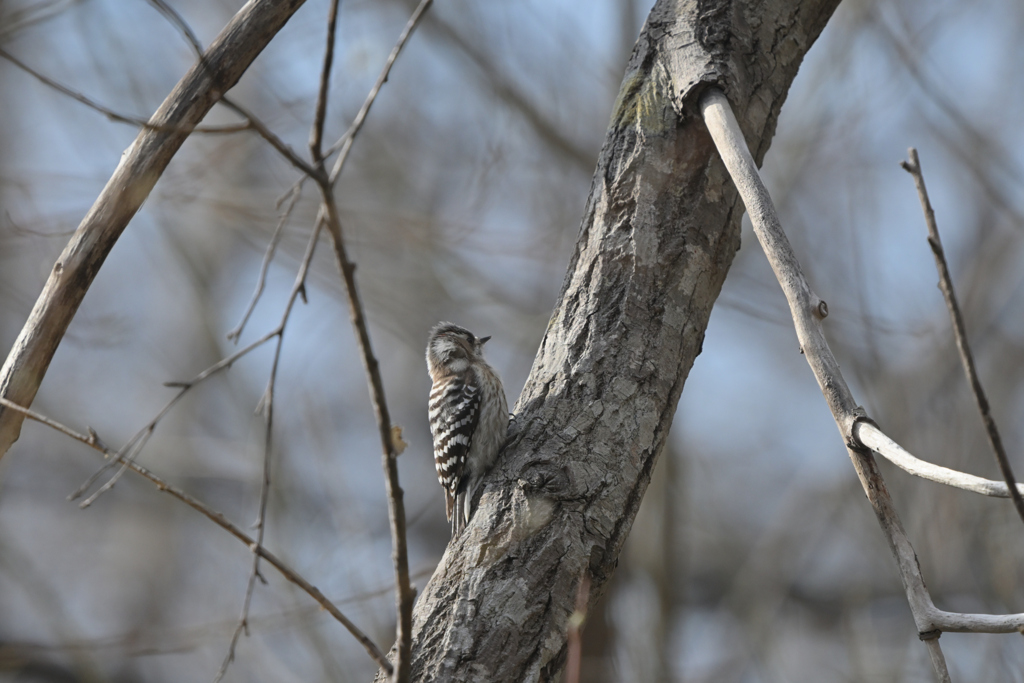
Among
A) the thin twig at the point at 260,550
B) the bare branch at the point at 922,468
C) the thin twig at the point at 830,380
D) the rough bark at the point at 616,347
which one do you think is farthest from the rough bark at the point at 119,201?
the bare branch at the point at 922,468

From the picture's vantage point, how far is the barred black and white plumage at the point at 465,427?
4.34 meters

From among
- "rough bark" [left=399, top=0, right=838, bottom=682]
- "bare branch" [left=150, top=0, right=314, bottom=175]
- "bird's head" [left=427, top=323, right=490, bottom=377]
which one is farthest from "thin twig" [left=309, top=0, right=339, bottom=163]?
"bird's head" [left=427, top=323, right=490, bottom=377]

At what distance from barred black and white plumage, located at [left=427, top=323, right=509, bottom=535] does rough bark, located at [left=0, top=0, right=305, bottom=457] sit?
7.58ft

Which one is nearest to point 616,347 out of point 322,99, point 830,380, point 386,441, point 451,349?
point 830,380

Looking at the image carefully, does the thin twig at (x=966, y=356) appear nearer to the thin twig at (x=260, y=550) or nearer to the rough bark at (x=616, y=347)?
the thin twig at (x=260, y=550)

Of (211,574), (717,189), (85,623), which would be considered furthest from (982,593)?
(85,623)

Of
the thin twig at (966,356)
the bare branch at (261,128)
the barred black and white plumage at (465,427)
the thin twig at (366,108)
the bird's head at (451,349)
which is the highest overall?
the bird's head at (451,349)

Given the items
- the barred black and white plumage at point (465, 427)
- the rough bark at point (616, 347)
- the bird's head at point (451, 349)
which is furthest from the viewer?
the bird's head at point (451, 349)

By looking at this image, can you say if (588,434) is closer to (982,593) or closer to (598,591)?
(598,591)

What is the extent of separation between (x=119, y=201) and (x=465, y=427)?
2.62 m

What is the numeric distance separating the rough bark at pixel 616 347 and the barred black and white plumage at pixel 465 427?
51.4 inches

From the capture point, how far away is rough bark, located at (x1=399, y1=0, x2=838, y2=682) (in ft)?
7.96

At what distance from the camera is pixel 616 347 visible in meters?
2.82

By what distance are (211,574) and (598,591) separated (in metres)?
8.83
